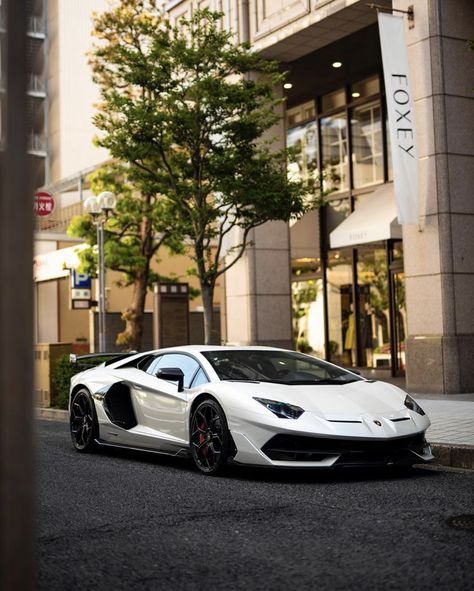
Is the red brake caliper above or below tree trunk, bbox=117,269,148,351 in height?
below

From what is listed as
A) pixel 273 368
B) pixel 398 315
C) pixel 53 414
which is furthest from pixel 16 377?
pixel 398 315

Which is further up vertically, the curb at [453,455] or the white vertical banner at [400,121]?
the white vertical banner at [400,121]

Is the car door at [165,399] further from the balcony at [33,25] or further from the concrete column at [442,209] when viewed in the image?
the concrete column at [442,209]

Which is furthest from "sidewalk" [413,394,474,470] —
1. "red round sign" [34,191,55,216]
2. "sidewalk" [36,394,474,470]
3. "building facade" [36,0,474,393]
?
"red round sign" [34,191,55,216]

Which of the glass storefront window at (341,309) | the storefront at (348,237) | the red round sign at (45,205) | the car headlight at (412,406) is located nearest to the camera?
the car headlight at (412,406)

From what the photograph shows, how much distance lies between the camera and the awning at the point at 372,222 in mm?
19312

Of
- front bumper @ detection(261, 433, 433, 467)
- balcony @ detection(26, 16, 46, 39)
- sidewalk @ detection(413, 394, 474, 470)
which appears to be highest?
balcony @ detection(26, 16, 46, 39)

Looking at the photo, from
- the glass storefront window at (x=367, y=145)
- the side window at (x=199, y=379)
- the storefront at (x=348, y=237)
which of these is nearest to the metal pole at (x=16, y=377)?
the side window at (x=199, y=379)

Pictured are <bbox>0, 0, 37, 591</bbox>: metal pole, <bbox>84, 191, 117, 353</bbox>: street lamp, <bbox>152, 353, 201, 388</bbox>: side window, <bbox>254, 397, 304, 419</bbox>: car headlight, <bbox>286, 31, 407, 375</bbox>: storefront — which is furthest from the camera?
<bbox>84, 191, 117, 353</bbox>: street lamp

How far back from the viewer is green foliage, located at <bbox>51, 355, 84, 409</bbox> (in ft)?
53.6

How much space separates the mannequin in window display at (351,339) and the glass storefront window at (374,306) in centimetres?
29

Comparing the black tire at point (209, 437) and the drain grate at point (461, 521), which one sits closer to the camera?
the drain grate at point (461, 521)

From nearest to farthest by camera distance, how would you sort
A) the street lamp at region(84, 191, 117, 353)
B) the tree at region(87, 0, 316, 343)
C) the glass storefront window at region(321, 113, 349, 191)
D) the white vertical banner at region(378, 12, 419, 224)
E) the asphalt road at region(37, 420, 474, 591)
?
the asphalt road at region(37, 420, 474, 591), the tree at region(87, 0, 316, 343), the white vertical banner at region(378, 12, 419, 224), the street lamp at region(84, 191, 117, 353), the glass storefront window at region(321, 113, 349, 191)

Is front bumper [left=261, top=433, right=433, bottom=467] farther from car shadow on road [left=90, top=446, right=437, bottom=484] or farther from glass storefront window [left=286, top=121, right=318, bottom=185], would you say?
glass storefront window [left=286, top=121, right=318, bottom=185]
